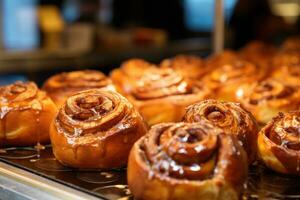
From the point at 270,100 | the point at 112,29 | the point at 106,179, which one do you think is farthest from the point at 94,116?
the point at 112,29

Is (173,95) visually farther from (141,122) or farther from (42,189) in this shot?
(42,189)

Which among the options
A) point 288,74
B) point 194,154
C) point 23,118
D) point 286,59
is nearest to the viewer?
point 194,154

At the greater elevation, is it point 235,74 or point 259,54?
Answer: point 235,74

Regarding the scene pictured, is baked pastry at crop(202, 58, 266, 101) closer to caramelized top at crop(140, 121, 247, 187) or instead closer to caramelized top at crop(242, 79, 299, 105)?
caramelized top at crop(242, 79, 299, 105)

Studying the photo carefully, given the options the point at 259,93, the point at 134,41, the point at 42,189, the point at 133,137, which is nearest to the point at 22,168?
the point at 42,189

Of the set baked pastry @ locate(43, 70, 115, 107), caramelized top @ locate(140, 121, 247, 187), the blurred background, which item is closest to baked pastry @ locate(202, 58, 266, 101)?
baked pastry @ locate(43, 70, 115, 107)

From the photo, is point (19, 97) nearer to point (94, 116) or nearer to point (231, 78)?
point (94, 116)
